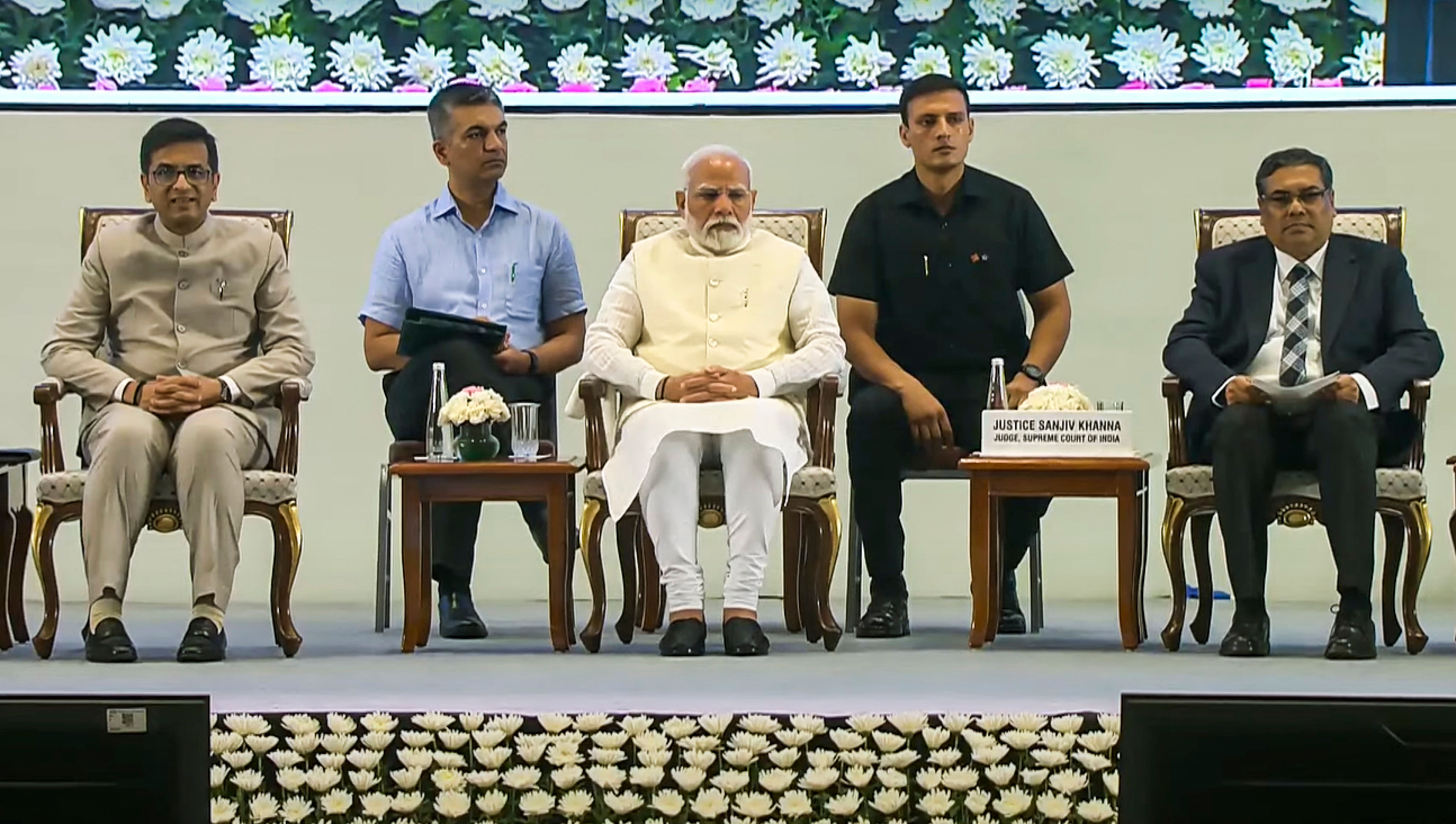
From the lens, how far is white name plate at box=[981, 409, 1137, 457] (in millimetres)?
4172

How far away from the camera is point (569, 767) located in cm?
303

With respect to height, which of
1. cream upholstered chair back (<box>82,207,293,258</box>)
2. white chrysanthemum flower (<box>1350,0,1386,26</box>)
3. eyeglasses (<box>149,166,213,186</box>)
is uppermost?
white chrysanthemum flower (<box>1350,0,1386,26</box>)

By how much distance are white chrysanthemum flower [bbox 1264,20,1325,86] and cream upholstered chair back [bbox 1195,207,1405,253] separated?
1320 millimetres

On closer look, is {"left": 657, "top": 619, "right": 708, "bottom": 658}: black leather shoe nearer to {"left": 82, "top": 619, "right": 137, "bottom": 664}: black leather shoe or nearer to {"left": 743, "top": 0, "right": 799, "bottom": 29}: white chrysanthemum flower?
{"left": 82, "top": 619, "right": 137, "bottom": 664}: black leather shoe

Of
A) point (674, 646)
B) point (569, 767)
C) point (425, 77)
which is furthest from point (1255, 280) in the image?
point (425, 77)

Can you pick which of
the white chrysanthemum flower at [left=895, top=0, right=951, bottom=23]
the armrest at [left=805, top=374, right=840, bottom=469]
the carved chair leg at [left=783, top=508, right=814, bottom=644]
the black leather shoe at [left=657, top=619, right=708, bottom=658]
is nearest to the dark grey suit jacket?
the armrest at [left=805, top=374, right=840, bottom=469]

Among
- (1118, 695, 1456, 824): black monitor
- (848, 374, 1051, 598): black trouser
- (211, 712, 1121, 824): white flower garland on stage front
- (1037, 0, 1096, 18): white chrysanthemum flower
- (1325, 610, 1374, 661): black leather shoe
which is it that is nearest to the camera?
(1118, 695, 1456, 824): black monitor

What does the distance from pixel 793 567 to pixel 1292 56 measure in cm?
258

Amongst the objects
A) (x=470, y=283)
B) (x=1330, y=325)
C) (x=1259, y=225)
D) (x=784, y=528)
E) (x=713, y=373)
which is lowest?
(x=784, y=528)

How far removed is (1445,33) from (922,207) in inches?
83.1

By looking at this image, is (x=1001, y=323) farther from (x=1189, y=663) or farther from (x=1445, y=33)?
(x=1445, y=33)

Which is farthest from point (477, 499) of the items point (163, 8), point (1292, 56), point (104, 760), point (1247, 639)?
point (1292, 56)

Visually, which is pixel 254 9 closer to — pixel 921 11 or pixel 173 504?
pixel 921 11

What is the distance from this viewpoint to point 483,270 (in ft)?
15.8
